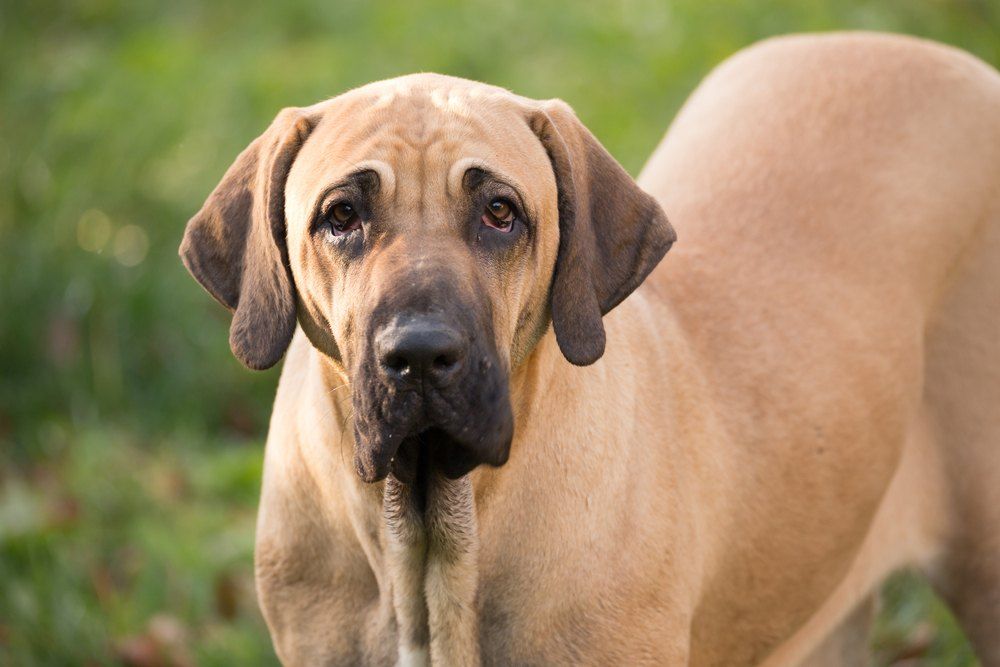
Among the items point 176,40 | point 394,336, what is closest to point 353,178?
point 394,336

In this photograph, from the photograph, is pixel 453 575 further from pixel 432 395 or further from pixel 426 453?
pixel 432 395

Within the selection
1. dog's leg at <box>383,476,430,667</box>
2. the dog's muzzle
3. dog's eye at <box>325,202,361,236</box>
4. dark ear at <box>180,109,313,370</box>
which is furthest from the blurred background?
dog's eye at <box>325,202,361,236</box>

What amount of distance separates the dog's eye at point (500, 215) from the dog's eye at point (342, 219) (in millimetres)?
283

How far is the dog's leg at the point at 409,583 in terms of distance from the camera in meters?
3.37

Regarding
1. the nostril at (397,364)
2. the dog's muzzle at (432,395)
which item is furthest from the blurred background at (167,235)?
the nostril at (397,364)

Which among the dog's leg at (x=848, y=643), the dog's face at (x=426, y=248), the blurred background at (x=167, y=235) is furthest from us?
the blurred background at (x=167, y=235)

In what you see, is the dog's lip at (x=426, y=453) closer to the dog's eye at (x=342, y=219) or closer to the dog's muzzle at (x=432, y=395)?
the dog's muzzle at (x=432, y=395)

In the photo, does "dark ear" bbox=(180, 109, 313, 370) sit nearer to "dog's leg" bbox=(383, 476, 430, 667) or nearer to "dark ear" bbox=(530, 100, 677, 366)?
"dog's leg" bbox=(383, 476, 430, 667)

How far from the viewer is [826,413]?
4012 mm

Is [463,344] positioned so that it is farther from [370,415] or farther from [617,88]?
[617,88]

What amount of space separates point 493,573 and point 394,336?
0.73 meters

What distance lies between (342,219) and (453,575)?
0.85 metres

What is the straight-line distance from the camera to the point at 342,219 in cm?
322

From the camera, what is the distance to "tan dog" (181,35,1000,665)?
3.16 m
